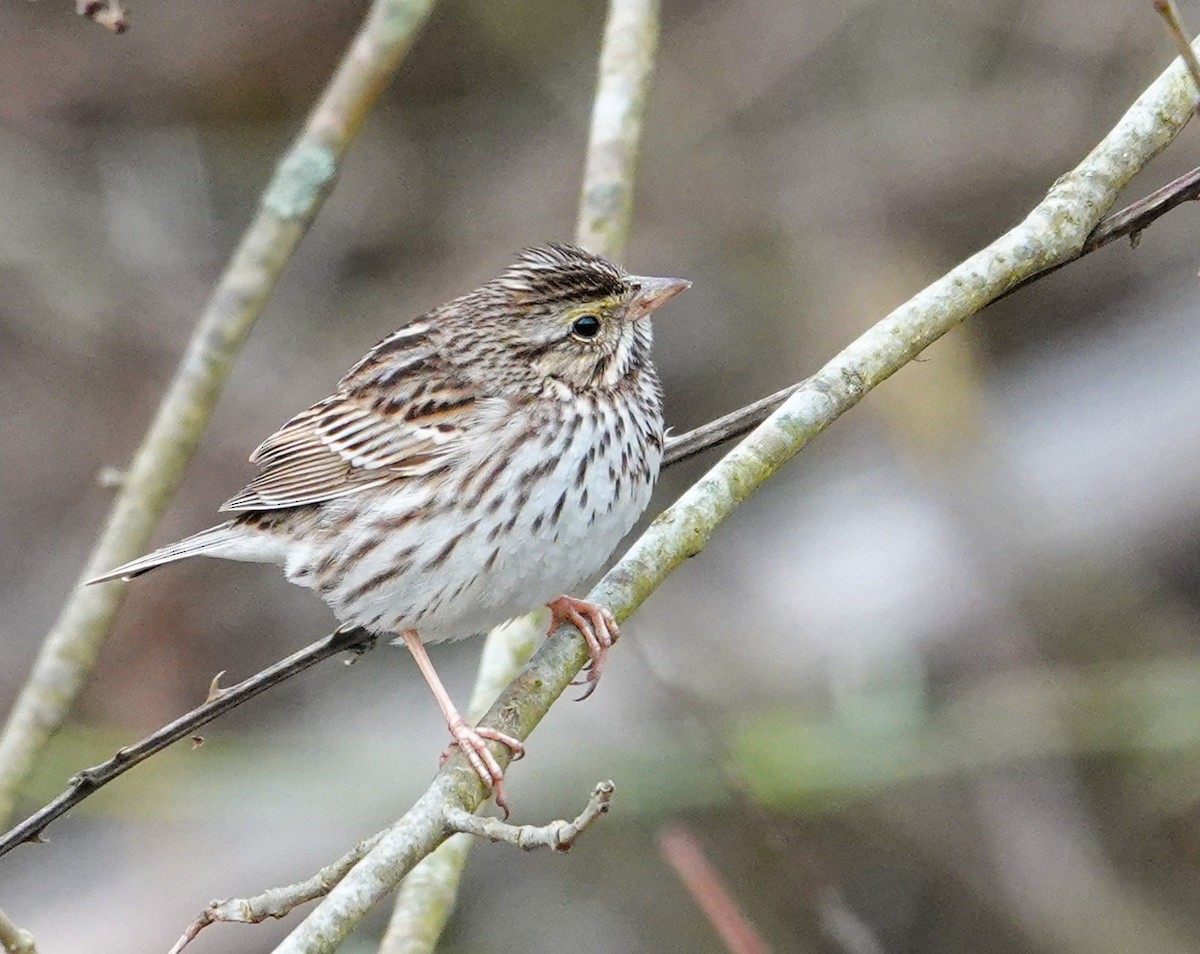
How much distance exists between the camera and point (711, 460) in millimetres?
8148

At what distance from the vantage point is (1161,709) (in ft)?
20.0

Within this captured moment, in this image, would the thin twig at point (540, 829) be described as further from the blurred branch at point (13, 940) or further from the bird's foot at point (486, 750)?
the blurred branch at point (13, 940)

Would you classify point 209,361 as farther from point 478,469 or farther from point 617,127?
point 617,127

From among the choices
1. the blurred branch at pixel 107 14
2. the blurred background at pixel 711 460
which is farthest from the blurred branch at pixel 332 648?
the blurred background at pixel 711 460

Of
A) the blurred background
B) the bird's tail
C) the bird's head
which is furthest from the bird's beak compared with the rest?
the blurred background

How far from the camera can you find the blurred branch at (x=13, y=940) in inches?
121

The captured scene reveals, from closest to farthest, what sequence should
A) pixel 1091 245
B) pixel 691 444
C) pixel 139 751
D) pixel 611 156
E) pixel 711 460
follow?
pixel 139 751 → pixel 1091 245 → pixel 691 444 → pixel 611 156 → pixel 711 460

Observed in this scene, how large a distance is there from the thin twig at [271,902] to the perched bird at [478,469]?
83cm

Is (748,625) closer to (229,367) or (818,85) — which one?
(818,85)

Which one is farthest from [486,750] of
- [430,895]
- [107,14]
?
[107,14]

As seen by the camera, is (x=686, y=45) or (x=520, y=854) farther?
(x=686, y=45)

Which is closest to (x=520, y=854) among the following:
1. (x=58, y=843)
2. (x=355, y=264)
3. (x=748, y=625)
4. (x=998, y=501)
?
(x=748, y=625)

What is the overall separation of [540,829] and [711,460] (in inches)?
212

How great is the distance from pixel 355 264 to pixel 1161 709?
171 inches
